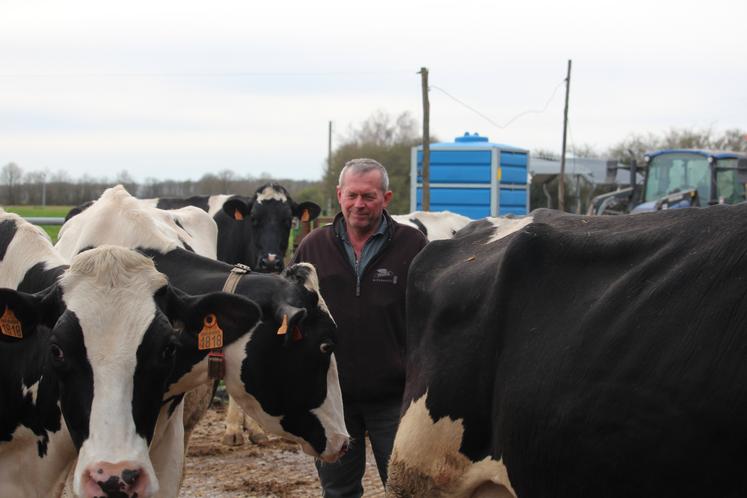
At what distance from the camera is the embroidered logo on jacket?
4902mm

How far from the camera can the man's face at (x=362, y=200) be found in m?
4.93

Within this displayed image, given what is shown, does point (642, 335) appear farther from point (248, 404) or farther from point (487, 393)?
point (248, 404)

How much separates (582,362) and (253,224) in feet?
30.1

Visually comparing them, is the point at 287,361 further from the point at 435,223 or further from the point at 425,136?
the point at 425,136

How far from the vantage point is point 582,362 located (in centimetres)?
304

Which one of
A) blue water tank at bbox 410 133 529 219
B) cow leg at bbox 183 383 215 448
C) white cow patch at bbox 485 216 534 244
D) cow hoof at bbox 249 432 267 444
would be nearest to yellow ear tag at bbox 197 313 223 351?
white cow patch at bbox 485 216 534 244

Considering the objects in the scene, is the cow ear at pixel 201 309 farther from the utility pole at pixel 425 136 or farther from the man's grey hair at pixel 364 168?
the utility pole at pixel 425 136

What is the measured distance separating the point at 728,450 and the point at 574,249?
3.13 feet

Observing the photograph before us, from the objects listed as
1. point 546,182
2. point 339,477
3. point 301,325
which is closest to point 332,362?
point 301,325

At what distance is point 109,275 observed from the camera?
395 centimetres

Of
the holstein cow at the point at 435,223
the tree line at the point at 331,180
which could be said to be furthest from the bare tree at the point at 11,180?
the holstein cow at the point at 435,223

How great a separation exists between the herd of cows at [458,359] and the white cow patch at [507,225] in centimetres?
2

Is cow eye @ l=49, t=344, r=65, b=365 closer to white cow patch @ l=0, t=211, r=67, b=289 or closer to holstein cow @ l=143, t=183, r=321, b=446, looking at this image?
white cow patch @ l=0, t=211, r=67, b=289

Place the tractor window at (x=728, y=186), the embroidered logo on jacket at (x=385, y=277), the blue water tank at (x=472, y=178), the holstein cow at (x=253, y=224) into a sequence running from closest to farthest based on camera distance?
the embroidered logo on jacket at (x=385, y=277)
the holstein cow at (x=253, y=224)
the tractor window at (x=728, y=186)
the blue water tank at (x=472, y=178)
